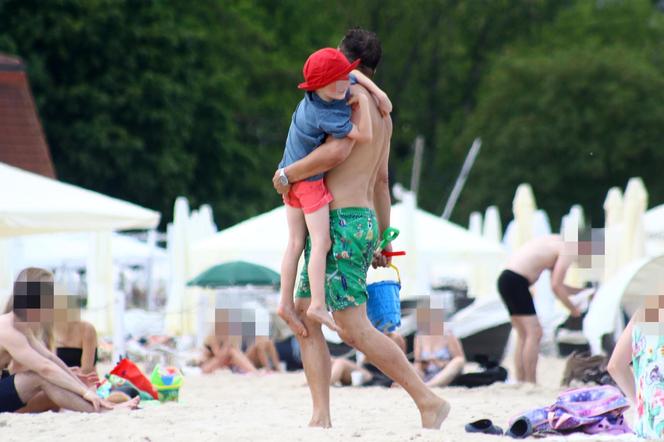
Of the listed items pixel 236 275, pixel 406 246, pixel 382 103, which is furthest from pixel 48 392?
pixel 406 246

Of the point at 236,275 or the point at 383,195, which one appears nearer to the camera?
the point at 383,195

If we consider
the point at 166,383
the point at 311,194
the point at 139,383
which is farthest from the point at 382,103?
the point at 166,383

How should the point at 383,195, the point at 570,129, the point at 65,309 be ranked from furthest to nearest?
the point at 570,129, the point at 65,309, the point at 383,195

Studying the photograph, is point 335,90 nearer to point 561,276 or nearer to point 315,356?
point 315,356

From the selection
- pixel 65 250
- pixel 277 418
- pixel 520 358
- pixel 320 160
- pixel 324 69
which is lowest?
pixel 277 418

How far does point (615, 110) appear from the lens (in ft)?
140

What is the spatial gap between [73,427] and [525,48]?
44.5 metres

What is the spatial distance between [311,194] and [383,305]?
0.70 metres

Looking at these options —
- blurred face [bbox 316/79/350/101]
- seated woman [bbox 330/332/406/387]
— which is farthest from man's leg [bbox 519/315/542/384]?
blurred face [bbox 316/79/350/101]

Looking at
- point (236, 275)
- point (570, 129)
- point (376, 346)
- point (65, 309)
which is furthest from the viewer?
point (570, 129)

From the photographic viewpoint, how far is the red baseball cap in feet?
19.6

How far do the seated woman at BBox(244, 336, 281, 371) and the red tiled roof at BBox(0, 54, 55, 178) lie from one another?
A: 11.5 m

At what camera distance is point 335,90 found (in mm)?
6035

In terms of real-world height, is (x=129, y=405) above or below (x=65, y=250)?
below
